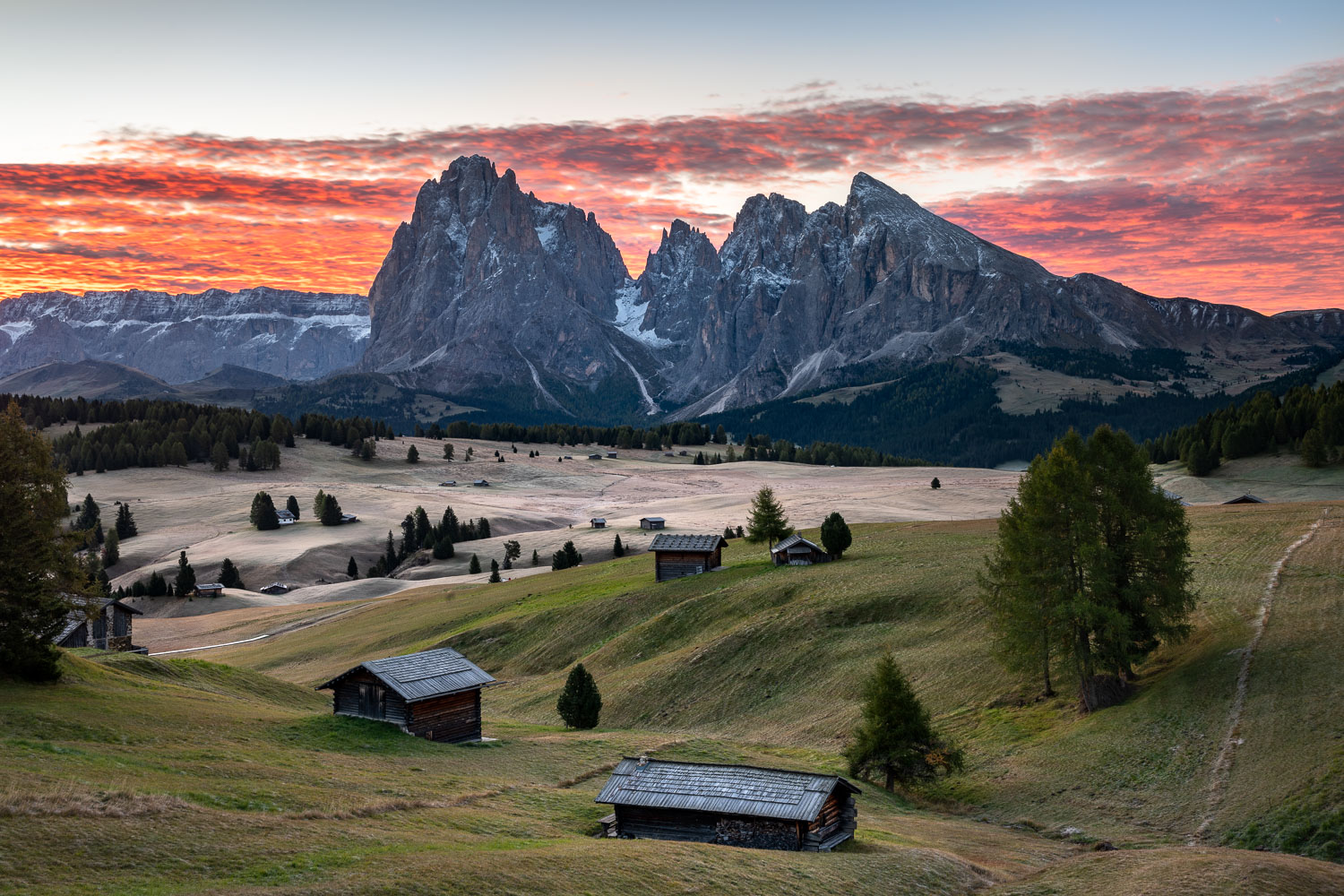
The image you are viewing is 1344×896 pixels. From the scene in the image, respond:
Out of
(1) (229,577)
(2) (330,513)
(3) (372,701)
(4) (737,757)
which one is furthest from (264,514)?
(4) (737,757)

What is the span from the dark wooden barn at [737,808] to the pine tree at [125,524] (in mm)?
141310

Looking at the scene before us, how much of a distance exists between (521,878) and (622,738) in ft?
78.6

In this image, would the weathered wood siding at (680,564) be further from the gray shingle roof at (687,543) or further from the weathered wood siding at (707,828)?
the weathered wood siding at (707,828)

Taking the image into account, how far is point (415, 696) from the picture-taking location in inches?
1570

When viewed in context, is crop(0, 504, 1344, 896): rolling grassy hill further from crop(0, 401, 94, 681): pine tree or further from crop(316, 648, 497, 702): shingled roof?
crop(316, 648, 497, 702): shingled roof

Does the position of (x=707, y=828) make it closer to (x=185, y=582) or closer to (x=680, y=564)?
(x=680, y=564)

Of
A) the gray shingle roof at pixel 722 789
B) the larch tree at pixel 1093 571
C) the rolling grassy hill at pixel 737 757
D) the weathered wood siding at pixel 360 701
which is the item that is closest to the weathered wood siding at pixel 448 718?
the weathered wood siding at pixel 360 701

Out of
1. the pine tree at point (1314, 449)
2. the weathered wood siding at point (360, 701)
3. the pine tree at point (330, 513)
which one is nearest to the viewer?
the weathered wood siding at point (360, 701)

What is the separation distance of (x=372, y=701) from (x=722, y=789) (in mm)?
18198

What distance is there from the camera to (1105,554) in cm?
4369

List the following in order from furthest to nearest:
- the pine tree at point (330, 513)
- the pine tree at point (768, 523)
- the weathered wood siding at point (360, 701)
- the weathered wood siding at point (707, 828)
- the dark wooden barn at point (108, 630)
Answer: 1. the pine tree at point (330, 513)
2. the pine tree at point (768, 523)
3. the dark wooden barn at point (108, 630)
4. the weathered wood siding at point (360, 701)
5. the weathered wood siding at point (707, 828)

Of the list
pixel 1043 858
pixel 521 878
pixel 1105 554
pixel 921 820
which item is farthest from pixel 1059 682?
pixel 521 878

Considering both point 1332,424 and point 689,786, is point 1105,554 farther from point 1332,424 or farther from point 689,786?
point 1332,424

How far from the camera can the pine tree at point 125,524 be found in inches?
5787
